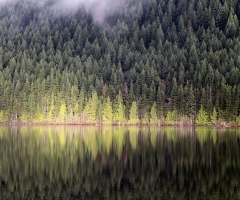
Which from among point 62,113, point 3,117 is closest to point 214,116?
point 62,113

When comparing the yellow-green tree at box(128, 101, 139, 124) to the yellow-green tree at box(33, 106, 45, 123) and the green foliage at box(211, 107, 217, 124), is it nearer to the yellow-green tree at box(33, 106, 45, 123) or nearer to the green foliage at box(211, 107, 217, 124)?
the green foliage at box(211, 107, 217, 124)

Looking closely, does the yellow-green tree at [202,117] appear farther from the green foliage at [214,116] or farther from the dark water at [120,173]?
the dark water at [120,173]

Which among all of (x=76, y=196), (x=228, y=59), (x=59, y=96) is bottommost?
(x=76, y=196)

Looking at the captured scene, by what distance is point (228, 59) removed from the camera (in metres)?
169

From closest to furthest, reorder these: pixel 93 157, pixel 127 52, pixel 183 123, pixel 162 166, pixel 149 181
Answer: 1. pixel 149 181
2. pixel 162 166
3. pixel 93 157
4. pixel 183 123
5. pixel 127 52

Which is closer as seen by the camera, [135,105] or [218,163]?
[218,163]

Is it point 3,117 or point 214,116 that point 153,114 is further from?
point 3,117

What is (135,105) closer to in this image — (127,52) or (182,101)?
(182,101)

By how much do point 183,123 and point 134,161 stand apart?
10526 centimetres

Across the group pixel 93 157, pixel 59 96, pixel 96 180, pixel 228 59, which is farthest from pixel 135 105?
pixel 96 180

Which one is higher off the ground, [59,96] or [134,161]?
[59,96]

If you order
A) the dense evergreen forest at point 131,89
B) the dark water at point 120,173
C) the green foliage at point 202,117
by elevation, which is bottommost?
the dark water at point 120,173

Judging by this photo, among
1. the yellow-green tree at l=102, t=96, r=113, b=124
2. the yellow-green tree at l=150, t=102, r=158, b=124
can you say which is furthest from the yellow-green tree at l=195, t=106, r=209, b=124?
the yellow-green tree at l=102, t=96, r=113, b=124

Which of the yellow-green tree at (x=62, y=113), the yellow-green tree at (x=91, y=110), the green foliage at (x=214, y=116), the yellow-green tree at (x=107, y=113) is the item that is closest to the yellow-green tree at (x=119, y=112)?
the yellow-green tree at (x=107, y=113)
